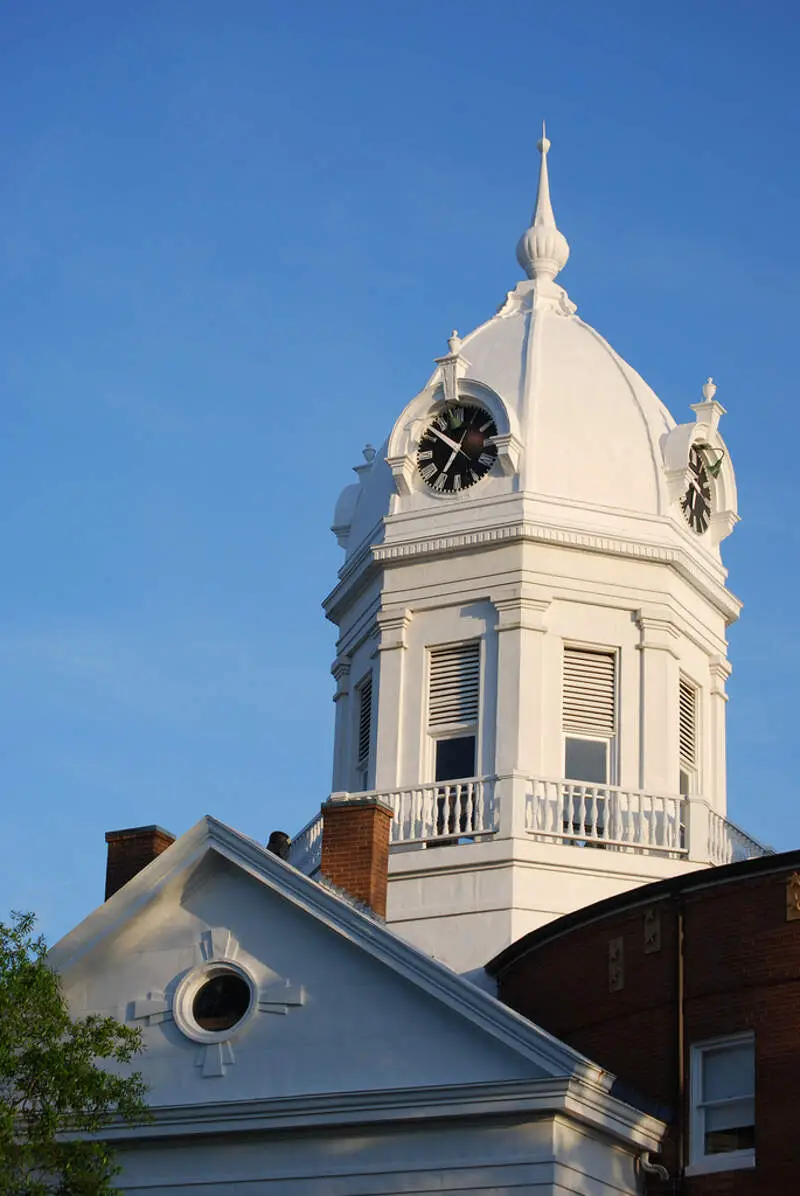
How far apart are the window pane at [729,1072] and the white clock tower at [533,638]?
6.59 meters

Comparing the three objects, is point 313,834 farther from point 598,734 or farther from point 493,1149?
point 493,1149

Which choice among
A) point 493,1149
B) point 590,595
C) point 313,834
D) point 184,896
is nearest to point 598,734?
point 590,595

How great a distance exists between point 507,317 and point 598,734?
28.5 ft

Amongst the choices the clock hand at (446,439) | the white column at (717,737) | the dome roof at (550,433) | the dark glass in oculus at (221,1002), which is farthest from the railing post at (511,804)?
the dark glass in oculus at (221,1002)

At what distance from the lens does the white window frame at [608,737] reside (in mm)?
39531

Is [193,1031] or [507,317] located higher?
[507,317]

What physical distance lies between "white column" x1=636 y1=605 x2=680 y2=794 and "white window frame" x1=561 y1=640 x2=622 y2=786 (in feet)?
1.21

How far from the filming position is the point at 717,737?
41.9m

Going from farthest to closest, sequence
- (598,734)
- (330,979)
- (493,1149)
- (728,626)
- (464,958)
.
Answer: (728,626)
(598,734)
(464,958)
(330,979)
(493,1149)

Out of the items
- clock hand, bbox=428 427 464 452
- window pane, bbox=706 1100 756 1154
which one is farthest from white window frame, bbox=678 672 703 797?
window pane, bbox=706 1100 756 1154

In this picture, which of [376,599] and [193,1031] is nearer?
[193,1031]

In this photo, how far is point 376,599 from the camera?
1651 inches

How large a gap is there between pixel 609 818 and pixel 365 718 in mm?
5323

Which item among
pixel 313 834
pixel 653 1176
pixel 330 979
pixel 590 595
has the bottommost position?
pixel 653 1176
